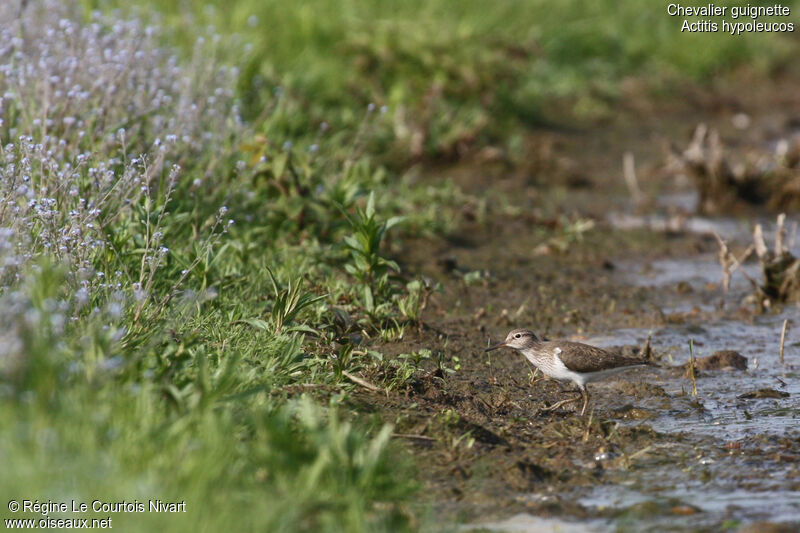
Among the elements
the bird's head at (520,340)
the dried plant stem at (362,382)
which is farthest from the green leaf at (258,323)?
the bird's head at (520,340)

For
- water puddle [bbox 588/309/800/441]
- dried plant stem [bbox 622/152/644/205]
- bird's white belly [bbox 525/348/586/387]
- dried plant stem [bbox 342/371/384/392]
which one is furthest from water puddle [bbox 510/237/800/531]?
dried plant stem [bbox 622/152/644/205]

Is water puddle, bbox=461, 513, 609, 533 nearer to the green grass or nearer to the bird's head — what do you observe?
the bird's head

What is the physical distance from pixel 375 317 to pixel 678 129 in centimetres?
759

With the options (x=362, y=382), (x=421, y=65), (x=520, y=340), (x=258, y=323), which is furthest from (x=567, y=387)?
(x=421, y=65)

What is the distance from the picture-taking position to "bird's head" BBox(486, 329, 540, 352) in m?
6.27

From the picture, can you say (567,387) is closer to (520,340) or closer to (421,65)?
(520,340)

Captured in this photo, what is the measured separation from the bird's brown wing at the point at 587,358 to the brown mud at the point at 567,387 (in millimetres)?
238

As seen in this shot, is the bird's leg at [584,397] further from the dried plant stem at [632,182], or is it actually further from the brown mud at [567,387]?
the dried plant stem at [632,182]

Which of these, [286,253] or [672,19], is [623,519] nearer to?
[286,253]

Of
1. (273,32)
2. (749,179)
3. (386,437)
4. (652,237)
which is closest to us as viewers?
(386,437)

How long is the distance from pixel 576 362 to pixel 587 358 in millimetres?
70

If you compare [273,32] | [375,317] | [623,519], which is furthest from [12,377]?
[273,32]

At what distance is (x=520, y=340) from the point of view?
20.7ft

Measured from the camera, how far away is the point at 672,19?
1540 centimetres
